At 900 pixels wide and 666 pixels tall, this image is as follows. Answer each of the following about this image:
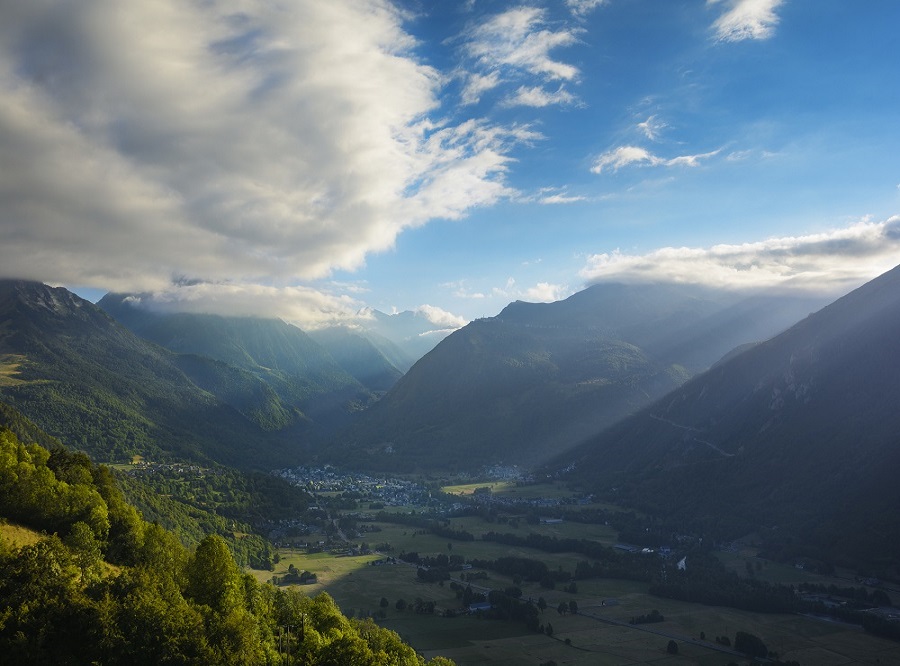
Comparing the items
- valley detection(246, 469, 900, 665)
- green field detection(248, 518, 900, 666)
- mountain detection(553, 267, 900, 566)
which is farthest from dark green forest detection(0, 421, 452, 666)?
mountain detection(553, 267, 900, 566)

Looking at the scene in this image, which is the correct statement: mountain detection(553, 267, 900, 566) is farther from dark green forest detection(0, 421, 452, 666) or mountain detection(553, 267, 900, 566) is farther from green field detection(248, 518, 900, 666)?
dark green forest detection(0, 421, 452, 666)

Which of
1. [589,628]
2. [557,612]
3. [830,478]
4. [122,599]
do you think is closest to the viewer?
[122,599]

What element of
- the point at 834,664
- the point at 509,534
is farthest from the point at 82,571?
the point at 509,534

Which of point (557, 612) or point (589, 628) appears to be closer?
point (589, 628)

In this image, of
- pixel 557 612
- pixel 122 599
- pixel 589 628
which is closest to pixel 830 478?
pixel 557 612

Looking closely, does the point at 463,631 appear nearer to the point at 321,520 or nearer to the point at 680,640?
the point at 680,640

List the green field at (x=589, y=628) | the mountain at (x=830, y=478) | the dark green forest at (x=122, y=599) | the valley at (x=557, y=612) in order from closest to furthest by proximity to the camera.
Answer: the dark green forest at (x=122, y=599), the green field at (x=589, y=628), the valley at (x=557, y=612), the mountain at (x=830, y=478)

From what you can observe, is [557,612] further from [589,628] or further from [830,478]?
[830,478]

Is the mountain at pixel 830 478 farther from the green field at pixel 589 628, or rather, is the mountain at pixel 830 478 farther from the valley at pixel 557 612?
the green field at pixel 589 628

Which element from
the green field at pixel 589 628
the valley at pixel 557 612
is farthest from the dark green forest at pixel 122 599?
the valley at pixel 557 612
